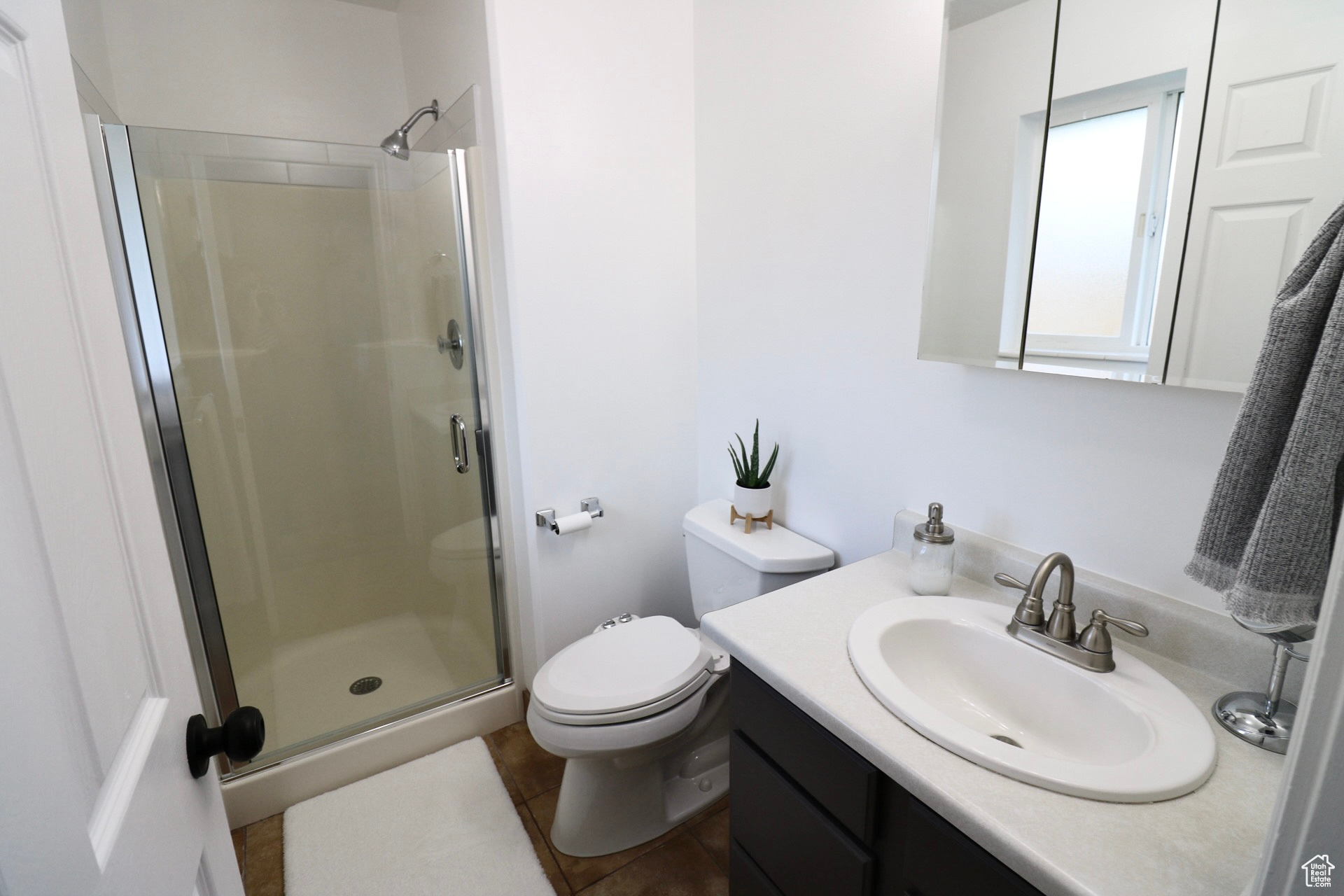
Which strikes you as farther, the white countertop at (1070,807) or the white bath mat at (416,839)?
the white bath mat at (416,839)

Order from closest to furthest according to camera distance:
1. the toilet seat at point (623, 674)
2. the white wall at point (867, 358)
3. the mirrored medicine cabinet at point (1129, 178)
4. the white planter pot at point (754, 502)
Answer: the mirrored medicine cabinet at point (1129, 178) < the white wall at point (867, 358) < the toilet seat at point (623, 674) < the white planter pot at point (754, 502)

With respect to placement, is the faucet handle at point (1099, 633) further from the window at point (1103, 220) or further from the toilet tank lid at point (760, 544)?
the toilet tank lid at point (760, 544)

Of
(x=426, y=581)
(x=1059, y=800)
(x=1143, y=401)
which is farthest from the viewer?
(x=426, y=581)

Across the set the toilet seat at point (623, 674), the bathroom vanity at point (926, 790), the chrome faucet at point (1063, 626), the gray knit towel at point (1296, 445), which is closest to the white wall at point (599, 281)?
the toilet seat at point (623, 674)

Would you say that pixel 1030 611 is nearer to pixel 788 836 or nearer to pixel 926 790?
pixel 926 790

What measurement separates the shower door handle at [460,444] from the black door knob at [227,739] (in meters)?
1.36

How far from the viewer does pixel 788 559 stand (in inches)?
61.0

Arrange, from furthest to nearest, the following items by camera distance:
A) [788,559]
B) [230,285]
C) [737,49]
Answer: [230,285] → [737,49] → [788,559]

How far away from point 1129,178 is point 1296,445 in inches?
21.3

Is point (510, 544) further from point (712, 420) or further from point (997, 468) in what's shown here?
point (997, 468)

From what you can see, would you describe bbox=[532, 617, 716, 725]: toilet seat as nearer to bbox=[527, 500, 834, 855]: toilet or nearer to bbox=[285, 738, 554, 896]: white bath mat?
bbox=[527, 500, 834, 855]: toilet

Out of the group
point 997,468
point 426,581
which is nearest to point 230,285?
point 426,581

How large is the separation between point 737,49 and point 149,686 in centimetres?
176

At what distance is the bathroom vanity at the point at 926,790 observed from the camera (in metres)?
0.67
